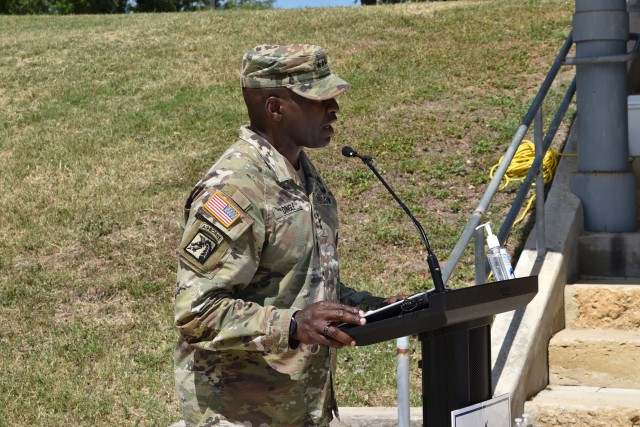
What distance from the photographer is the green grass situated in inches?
253

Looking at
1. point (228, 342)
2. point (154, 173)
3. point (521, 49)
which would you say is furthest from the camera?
point (521, 49)

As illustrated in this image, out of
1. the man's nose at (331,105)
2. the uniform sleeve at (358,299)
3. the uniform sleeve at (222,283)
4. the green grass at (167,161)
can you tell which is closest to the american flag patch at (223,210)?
the uniform sleeve at (222,283)

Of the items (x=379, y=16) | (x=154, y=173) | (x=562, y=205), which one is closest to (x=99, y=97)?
(x=154, y=173)

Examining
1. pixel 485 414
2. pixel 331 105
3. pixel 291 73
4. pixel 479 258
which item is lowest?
pixel 479 258

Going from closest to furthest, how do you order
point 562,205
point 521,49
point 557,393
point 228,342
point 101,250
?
point 228,342 → point 557,393 → point 562,205 → point 101,250 → point 521,49

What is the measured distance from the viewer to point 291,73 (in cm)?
282

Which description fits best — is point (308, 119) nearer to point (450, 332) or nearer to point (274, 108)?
point (274, 108)

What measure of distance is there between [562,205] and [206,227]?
411cm

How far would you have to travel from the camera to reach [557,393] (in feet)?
17.0

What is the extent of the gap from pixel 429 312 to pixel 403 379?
119 centimetres

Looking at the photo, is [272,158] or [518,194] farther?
[518,194]

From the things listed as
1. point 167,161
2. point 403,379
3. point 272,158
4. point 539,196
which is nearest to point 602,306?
point 539,196

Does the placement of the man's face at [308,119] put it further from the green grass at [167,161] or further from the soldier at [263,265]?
the green grass at [167,161]

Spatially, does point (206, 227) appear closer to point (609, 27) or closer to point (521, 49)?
point (609, 27)
